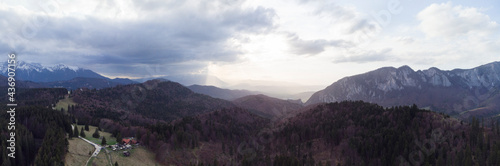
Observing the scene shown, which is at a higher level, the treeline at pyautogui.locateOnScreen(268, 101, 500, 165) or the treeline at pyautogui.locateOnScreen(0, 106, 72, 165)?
the treeline at pyautogui.locateOnScreen(0, 106, 72, 165)

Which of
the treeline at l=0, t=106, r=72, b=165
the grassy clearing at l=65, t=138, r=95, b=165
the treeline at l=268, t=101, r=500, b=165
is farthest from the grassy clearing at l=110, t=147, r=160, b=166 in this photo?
the treeline at l=268, t=101, r=500, b=165

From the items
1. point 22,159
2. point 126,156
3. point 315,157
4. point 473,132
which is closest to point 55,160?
point 22,159

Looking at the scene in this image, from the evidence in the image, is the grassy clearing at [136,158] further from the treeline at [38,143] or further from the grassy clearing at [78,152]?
the treeline at [38,143]

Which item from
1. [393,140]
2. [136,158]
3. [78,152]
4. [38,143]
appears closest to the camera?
[78,152]

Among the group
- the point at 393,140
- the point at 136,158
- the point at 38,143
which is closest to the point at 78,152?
the point at 38,143

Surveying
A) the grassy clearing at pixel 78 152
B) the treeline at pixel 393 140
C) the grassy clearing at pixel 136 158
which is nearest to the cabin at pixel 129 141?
the grassy clearing at pixel 136 158

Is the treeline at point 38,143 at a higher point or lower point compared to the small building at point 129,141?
higher

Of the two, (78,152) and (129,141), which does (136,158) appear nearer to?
(129,141)

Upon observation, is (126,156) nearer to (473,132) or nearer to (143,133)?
(143,133)

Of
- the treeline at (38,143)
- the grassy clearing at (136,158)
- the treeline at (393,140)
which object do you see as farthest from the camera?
the treeline at (393,140)

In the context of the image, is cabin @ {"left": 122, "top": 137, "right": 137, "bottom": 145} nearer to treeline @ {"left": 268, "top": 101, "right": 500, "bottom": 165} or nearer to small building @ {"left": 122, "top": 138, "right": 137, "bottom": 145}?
small building @ {"left": 122, "top": 138, "right": 137, "bottom": 145}
